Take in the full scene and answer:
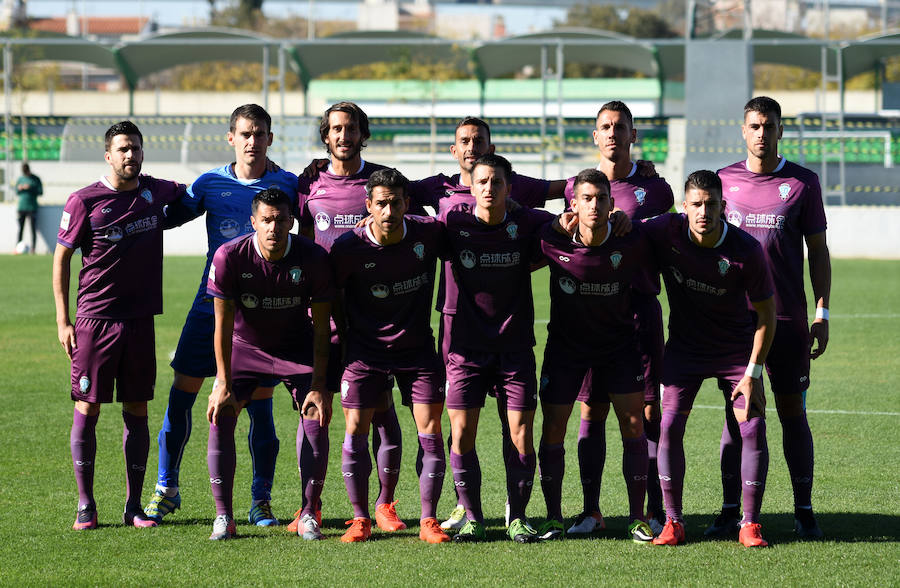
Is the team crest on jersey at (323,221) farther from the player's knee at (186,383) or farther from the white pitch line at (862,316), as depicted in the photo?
the white pitch line at (862,316)

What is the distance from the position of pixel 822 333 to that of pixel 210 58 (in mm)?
27770

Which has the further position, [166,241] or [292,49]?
[292,49]

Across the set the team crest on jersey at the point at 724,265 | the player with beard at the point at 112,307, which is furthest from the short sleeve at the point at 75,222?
the team crest on jersey at the point at 724,265

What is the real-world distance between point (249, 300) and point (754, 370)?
2634 millimetres

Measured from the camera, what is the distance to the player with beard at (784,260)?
595 cm

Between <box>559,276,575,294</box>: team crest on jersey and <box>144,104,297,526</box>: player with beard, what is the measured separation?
166 centimetres

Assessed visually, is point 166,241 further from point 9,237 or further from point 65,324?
point 65,324

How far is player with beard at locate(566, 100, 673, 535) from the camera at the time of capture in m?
6.00

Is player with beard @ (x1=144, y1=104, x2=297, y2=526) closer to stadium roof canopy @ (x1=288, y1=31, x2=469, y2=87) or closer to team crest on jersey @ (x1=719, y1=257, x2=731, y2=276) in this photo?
team crest on jersey @ (x1=719, y1=257, x2=731, y2=276)

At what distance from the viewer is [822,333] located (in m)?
6.17

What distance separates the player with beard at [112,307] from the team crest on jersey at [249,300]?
0.70m

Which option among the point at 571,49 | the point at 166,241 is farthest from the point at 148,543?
the point at 571,49

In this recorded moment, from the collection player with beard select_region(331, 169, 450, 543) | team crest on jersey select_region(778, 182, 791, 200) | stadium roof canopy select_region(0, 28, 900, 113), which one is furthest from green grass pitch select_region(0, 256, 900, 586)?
stadium roof canopy select_region(0, 28, 900, 113)

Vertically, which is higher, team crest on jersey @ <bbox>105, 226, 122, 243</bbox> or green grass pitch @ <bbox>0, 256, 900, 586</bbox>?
team crest on jersey @ <bbox>105, 226, 122, 243</bbox>
